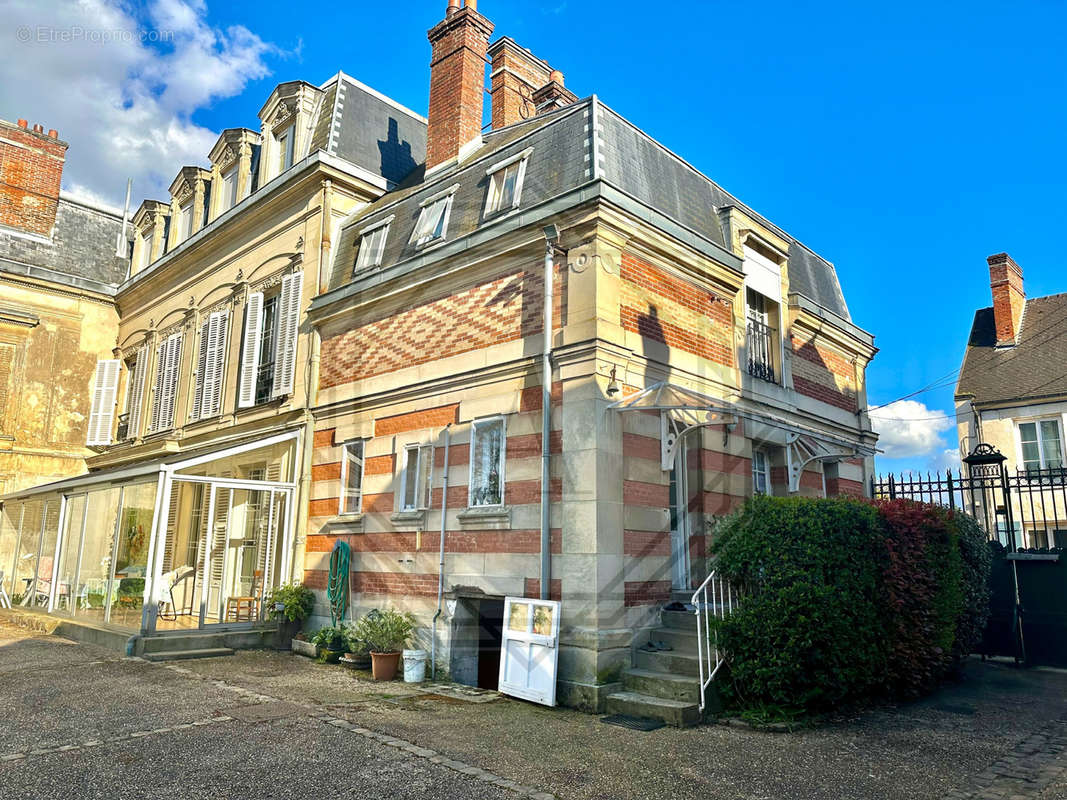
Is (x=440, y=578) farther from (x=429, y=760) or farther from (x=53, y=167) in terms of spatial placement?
(x=53, y=167)

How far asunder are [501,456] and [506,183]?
373cm

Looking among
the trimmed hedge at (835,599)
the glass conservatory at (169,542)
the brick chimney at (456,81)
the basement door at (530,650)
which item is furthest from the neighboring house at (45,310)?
the trimmed hedge at (835,599)

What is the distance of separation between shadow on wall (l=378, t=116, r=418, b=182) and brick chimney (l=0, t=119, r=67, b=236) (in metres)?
10.5

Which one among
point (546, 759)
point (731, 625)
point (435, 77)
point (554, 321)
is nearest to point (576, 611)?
point (731, 625)

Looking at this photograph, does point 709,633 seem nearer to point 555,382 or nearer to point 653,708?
point 653,708

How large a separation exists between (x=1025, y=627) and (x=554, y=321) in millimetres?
7716

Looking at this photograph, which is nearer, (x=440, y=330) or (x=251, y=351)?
(x=440, y=330)

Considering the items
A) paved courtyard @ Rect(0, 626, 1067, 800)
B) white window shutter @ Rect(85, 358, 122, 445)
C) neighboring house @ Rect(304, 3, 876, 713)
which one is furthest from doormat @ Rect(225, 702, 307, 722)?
white window shutter @ Rect(85, 358, 122, 445)

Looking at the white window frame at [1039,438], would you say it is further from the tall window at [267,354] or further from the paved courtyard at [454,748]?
the tall window at [267,354]

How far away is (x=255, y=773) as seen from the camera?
16.7ft

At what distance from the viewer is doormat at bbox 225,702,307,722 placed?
6688 millimetres

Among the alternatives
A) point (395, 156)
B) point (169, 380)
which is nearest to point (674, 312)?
point (395, 156)

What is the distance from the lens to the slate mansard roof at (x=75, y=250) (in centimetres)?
1833

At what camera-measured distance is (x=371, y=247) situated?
11.9 metres
